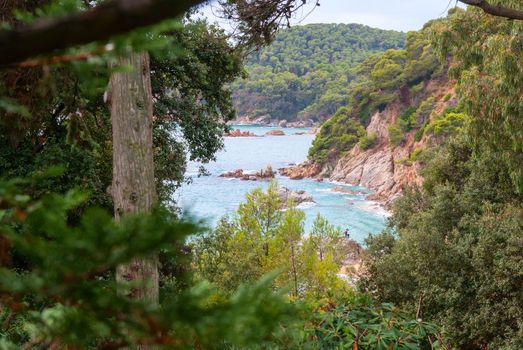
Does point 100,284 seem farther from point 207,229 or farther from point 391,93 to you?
point 391,93

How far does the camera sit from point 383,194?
97.3 feet

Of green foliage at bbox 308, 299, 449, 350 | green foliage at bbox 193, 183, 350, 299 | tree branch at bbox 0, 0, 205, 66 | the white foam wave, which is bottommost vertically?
the white foam wave

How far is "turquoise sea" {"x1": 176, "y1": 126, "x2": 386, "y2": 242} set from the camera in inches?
1019

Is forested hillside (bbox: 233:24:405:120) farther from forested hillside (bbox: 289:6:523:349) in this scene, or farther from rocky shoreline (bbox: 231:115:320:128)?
forested hillside (bbox: 289:6:523:349)

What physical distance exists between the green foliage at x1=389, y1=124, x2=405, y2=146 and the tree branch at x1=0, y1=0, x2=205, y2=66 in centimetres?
3213

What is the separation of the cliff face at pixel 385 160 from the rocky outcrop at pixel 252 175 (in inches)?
80.9

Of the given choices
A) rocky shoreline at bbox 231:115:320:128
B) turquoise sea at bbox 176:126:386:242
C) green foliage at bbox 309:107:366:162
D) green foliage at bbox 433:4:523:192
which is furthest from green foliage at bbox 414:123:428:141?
rocky shoreline at bbox 231:115:320:128

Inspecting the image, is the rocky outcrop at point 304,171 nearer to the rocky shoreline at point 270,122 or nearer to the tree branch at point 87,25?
the rocky shoreline at point 270,122

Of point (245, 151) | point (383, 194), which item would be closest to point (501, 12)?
point (383, 194)

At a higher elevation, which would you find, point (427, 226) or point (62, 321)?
point (62, 321)

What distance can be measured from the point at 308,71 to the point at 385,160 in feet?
159

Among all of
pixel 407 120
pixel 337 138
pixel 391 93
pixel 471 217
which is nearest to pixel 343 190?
pixel 337 138

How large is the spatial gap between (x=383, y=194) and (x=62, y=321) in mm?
30060

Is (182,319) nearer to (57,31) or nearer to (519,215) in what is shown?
(57,31)
